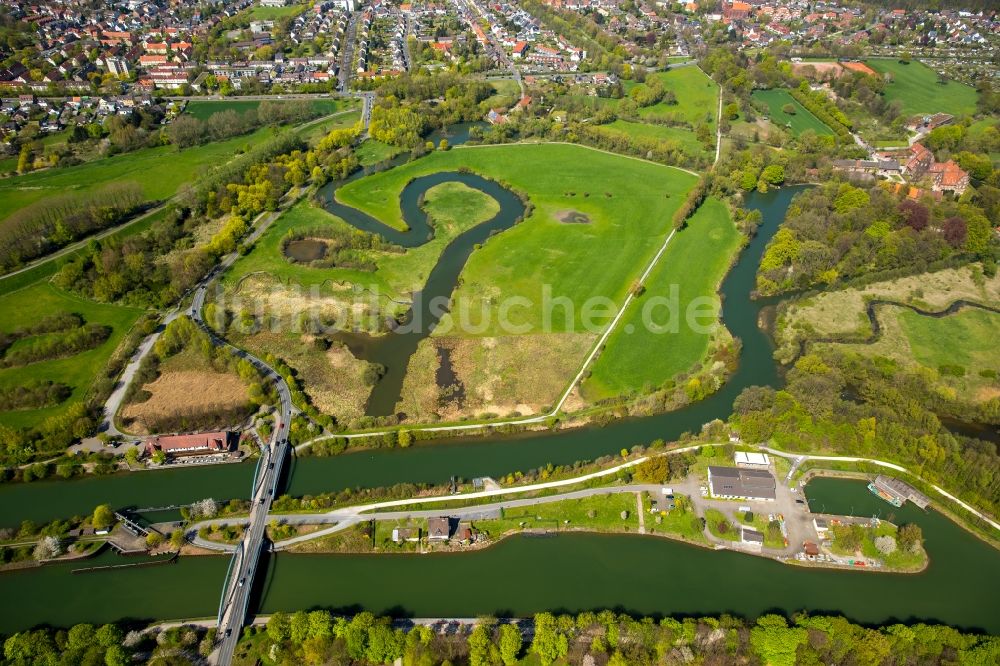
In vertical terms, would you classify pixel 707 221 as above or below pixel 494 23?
below

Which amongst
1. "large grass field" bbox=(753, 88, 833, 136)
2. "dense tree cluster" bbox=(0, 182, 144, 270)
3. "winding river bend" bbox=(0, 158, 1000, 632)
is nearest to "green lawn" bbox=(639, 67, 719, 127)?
"large grass field" bbox=(753, 88, 833, 136)

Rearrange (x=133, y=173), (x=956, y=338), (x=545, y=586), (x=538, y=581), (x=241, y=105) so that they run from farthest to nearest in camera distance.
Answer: (x=241, y=105) < (x=133, y=173) < (x=956, y=338) < (x=538, y=581) < (x=545, y=586)

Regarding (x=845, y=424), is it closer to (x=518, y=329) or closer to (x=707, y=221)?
(x=518, y=329)

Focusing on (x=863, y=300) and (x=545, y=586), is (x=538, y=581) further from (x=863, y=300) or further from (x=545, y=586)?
(x=863, y=300)

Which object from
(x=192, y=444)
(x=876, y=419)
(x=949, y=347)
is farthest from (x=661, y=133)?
(x=192, y=444)

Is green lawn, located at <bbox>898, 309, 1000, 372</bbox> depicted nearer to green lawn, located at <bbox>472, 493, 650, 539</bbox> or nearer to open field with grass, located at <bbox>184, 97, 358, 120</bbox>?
green lawn, located at <bbox>472, 493, 650, 539</bbox>

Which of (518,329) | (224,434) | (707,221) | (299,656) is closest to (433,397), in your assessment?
(518,329)

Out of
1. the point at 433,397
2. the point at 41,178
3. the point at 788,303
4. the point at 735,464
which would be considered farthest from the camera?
the point at 41,178

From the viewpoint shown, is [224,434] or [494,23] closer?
[224,434]
